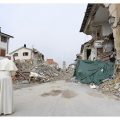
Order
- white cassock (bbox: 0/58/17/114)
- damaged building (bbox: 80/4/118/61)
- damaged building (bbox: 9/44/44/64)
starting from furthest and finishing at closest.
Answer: damaged building (bbox: 9/44/44/64), damaged building (bbox: 80/4/118/61), white cassock (bbox: 0/58/17/114)

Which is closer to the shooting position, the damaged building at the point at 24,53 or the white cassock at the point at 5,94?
the white cassock at the point at 5,94

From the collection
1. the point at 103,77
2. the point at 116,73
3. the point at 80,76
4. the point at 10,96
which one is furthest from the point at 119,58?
the point at 10,96

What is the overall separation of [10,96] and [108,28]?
22514 mm

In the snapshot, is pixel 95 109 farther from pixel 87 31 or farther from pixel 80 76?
pixel 87 31

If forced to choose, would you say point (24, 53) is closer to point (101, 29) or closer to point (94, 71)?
point (101, 29)

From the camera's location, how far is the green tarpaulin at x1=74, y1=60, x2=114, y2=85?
21.6 m

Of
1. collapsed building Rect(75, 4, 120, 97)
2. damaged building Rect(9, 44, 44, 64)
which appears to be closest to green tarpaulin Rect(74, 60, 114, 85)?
collapsed building Rect(75, 4, 120, 97)

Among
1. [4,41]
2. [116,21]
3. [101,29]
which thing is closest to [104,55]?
[101,29]

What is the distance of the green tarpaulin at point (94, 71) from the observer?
21.6 meters

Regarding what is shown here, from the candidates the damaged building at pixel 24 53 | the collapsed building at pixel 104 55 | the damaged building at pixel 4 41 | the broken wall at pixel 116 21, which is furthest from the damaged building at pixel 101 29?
the damaged building at pixel 24 53

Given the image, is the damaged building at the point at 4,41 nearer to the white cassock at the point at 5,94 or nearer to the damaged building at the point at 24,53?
the damaged building at the point at 24,53

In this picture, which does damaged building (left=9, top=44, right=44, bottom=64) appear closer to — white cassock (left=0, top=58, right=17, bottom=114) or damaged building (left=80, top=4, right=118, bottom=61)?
damaged building (left=80, top=4, right=118, bottom=61)

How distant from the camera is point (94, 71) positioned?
902 inches

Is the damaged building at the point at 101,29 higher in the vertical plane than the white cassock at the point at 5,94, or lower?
higher
